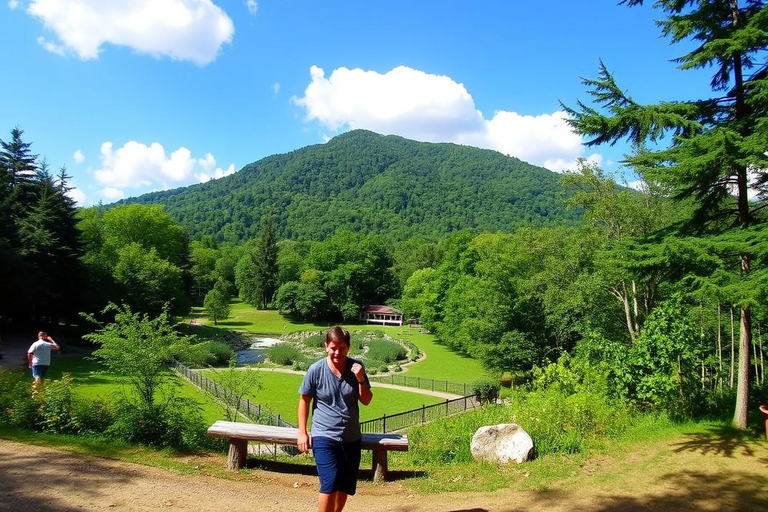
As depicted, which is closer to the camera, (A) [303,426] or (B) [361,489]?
(A) [303,426]

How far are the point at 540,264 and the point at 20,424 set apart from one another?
29536mm

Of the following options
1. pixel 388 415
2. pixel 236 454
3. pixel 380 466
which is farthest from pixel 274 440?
pixel 388 415

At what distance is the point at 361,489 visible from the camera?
606 cm

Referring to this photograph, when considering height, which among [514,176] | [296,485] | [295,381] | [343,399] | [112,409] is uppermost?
[514,176]

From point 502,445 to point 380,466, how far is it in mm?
2000

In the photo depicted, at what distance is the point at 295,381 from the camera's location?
86.1ft

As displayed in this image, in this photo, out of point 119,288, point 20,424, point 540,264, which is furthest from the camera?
point 119,288

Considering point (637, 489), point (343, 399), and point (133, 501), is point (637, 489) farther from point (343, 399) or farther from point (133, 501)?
point (133, 501)

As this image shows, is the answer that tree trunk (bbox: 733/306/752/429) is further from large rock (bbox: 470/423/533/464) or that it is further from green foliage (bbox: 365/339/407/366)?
green foliage (bbox: 365/339/407/366)

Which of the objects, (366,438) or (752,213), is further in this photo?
(752,213)

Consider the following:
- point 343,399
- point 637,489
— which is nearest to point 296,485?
point 343,399

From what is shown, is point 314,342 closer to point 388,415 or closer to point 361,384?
point 388,415

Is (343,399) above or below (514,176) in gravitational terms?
below

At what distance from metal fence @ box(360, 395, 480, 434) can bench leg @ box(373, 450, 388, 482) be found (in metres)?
8.80
